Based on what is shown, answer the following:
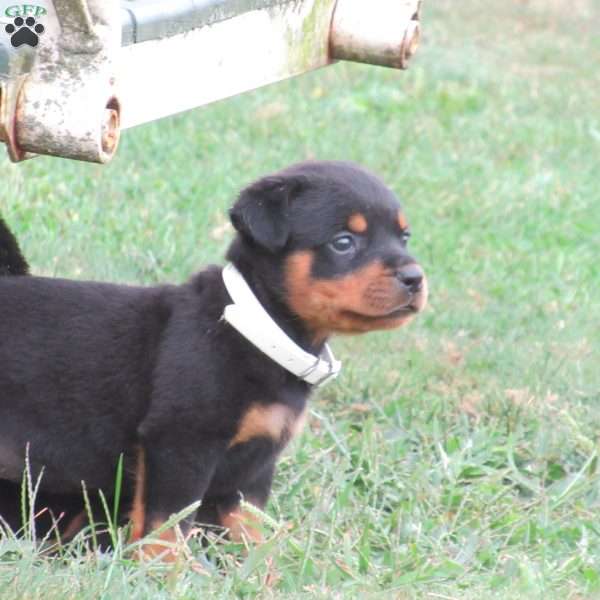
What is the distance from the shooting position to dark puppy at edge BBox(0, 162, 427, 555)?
3.71 meters

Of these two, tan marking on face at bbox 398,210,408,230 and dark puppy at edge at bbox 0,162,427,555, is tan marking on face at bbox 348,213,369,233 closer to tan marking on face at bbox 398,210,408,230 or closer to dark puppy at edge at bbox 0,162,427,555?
dark puppy at edge at bbox 0,162,427,555

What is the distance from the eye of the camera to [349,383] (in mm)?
5133

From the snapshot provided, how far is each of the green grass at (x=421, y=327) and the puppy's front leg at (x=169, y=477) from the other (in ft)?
0.62

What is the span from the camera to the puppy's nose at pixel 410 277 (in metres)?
3.76

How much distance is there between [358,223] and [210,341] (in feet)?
1.67

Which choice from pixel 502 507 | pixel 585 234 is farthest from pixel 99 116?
pixel 585 234

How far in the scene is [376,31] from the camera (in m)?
3.99

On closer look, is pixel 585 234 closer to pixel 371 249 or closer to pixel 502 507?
pixel 502 507

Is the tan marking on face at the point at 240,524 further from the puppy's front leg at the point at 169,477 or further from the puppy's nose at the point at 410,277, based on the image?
the puppy's nose at the point at 410,277

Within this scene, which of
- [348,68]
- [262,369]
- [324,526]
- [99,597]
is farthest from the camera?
[348,68]

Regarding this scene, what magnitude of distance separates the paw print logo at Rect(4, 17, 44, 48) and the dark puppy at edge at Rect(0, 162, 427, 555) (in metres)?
0.85

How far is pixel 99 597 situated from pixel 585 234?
479 centimetres

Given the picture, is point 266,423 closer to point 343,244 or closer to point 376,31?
point 343,244

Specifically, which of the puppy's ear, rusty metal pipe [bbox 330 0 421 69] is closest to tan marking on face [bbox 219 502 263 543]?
the puppy's ear
